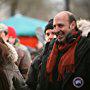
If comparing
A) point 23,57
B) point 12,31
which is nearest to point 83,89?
point 23,57

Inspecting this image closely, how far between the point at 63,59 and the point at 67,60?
3.0 inches

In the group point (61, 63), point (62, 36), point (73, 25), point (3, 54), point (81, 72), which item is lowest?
point (81, 72)

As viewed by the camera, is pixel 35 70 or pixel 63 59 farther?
pixel 35 70

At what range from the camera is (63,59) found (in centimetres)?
658

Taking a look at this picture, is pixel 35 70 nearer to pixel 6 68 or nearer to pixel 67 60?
pixel 6 68

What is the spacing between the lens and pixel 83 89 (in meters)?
6.47

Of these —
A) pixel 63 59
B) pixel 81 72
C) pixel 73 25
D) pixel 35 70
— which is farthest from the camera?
pixel 35 70

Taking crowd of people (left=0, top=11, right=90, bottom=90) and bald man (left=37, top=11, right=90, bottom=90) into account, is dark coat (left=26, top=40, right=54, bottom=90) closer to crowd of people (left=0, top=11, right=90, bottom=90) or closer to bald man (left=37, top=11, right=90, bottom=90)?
crowd of people (left=0, top=11, right=90, bottom=90)

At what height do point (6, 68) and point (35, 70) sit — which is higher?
point (6, 68)

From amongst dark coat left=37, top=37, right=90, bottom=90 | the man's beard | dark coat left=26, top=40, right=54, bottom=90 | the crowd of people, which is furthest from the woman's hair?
dark coat left=37, top=37, right=90, bottom=90

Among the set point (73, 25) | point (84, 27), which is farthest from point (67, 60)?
point (84, 27)

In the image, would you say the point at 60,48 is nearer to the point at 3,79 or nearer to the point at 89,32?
the point at 89,32

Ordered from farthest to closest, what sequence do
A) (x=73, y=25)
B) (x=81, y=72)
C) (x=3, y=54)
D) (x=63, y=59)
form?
(x=3, y=54) < (x=73, y=25) < (x=63, y=59) < (x=81, y=72)

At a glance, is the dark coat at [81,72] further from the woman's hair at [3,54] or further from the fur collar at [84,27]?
the woman's hair at [3,54]
